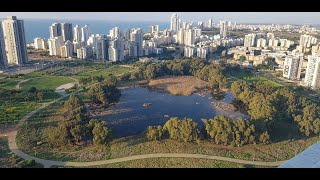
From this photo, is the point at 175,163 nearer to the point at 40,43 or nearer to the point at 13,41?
the point at 13,41

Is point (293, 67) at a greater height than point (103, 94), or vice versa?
point (293, 67)

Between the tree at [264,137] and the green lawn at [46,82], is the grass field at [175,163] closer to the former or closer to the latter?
the tree at [264,137]

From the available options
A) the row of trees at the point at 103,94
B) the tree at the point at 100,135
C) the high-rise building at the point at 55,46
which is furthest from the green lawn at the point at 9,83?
the tree at the point at 100,135

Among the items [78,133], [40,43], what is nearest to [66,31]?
[40,43]

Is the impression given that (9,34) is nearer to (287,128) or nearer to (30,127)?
(30,127)

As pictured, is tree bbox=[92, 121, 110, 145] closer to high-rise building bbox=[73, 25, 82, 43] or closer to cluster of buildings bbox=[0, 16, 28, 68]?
cluster of buildings bbox=[0, 16, 28, 68]
